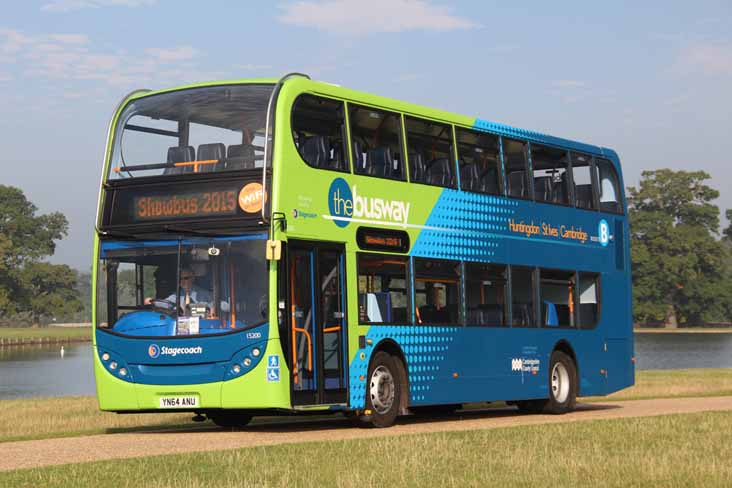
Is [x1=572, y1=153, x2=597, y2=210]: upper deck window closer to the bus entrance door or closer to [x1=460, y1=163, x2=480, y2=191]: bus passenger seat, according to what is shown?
[x1=460, y1=163, x2=480, y2=191]: bus passenger seat

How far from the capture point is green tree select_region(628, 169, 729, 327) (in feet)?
450

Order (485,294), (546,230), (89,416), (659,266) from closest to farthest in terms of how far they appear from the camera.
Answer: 1. (485,294)
2. (546,230)
3. (89,416)
4. (659,266)

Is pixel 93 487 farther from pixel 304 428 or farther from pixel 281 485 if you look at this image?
pixel 304 428

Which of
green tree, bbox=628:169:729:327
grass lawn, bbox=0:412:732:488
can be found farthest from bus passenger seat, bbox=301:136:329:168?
green tree, bbox=628:169:729:327

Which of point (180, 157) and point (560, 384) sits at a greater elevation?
point (180, 157)

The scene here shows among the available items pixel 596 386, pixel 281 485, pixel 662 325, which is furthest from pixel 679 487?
pixel 662 325

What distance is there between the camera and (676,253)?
14075cm

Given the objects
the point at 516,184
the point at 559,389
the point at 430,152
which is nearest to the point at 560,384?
the point at 559,389

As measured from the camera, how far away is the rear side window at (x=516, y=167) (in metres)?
22.2

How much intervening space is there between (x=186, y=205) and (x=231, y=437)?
9.91ft

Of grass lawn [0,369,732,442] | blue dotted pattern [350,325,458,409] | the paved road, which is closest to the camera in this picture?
the paved road

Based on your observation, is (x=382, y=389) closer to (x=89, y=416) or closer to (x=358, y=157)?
(x=358, y=157)

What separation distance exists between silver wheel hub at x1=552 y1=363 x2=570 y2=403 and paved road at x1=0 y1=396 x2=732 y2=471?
1.24 feet

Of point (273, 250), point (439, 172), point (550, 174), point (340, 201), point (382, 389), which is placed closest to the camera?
point (273, 250)
